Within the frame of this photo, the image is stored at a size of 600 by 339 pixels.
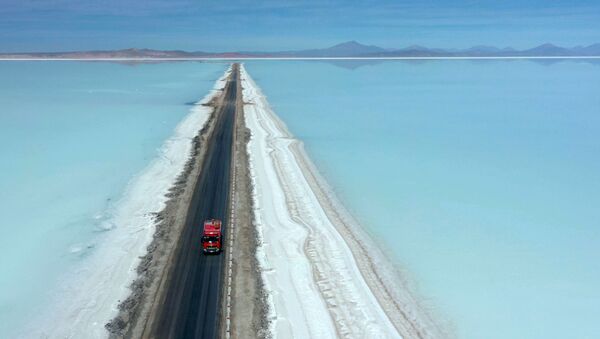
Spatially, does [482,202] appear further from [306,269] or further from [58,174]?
[58,174]

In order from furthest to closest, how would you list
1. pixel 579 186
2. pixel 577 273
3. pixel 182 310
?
pixel 579 186 < pixel 577 273 < pixel 182 310

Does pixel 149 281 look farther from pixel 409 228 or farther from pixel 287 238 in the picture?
pixel 409 228

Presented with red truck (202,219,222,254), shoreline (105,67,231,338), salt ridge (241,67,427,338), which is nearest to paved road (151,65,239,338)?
red truck (202,219,222,254)

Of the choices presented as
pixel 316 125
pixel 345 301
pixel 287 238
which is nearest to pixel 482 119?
pixel 316 125

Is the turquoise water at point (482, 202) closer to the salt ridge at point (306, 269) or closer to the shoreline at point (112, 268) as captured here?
the salt ridge at point (306, 269)

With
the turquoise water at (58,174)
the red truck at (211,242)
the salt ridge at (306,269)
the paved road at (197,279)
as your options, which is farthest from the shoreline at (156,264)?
the salt ridge at (306,269)
